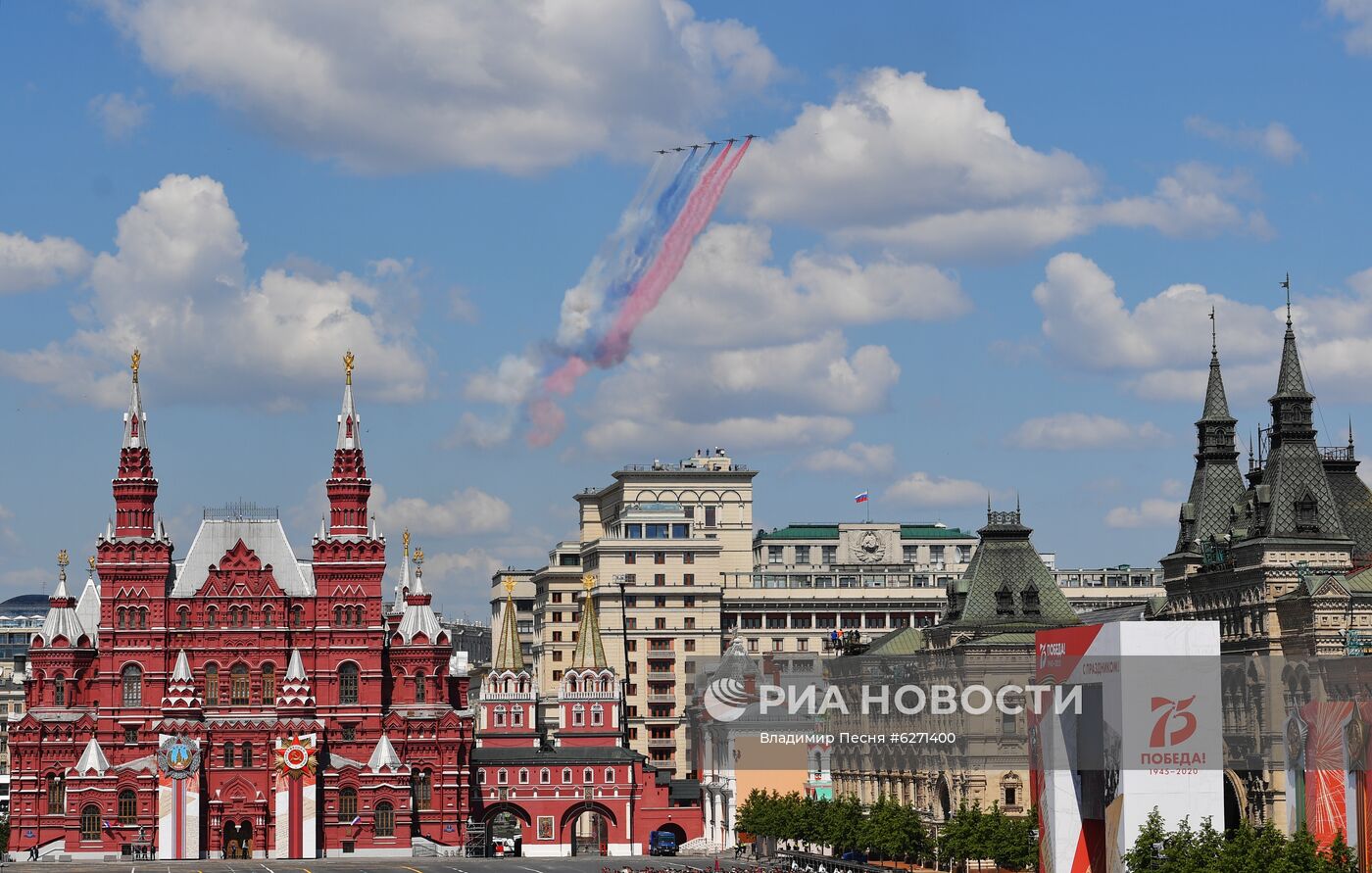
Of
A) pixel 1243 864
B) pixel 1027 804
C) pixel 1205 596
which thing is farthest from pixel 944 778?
pixel 1243 864

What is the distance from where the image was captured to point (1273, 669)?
148 meters

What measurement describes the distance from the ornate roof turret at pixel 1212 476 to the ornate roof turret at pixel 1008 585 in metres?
16.1

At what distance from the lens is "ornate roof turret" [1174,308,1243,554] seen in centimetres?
17688

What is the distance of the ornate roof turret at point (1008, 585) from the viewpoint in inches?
7564

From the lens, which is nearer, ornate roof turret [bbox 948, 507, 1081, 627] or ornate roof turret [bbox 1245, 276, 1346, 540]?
ornate roof turret [bbox 1245, 276, 1346, 540]

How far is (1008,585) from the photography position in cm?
19475

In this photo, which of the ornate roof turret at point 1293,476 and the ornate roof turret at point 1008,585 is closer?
the ornate roof turret at point 1293,476

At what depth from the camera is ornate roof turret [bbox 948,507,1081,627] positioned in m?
192

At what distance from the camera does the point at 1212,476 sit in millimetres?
179000

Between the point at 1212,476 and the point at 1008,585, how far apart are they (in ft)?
72.5

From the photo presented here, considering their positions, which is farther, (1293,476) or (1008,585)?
(1008,585)

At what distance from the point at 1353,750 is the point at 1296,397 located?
3380 centimetres

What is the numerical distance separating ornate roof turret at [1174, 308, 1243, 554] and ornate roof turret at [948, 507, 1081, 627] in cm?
1611

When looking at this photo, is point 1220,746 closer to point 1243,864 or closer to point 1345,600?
point 1243,864
